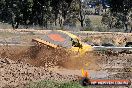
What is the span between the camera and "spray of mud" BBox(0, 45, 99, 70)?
→ 754 inches

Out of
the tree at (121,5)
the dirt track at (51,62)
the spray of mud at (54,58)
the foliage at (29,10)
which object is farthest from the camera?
the tree at (121,5)

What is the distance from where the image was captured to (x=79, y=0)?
2987 inches

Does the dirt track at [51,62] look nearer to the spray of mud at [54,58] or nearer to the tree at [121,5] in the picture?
the spray of mud at [54,58]

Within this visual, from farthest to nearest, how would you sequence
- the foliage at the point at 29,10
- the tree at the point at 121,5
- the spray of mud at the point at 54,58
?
the tree at the point at 121,5, the foliage at the point at 29,10, the spray of mud at the point at 54,58

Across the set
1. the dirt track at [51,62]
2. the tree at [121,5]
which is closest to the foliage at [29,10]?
the tree at [121,5]

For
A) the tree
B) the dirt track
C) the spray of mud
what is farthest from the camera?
the tree

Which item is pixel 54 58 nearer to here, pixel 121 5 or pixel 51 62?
pixel 51 62

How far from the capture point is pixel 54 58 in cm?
1953

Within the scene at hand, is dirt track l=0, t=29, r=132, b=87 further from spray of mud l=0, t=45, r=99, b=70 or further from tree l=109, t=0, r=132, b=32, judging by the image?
tree l=109, t=0, r=132, b=32

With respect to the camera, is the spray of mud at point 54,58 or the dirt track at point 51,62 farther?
the spray of mud at point 54,58

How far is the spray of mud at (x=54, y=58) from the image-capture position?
19.2 m

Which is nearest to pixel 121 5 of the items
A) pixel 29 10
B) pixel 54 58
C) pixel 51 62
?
pixel 29 10

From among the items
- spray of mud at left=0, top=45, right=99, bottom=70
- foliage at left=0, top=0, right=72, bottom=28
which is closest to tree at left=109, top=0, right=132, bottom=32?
foliage at left=0, top=0, right=72, bottom=28

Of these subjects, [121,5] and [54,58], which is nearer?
[54,58]
